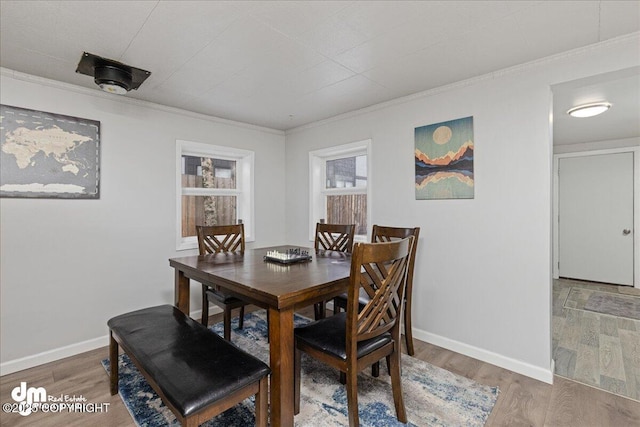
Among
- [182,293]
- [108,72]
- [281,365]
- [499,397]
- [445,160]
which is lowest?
[499,397]

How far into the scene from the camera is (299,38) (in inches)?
73.4

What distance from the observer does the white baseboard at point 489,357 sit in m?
2.16


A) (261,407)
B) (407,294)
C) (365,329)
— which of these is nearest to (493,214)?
(407,294)

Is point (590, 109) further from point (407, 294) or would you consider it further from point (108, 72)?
point (108, 72)

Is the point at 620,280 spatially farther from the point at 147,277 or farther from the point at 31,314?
the point at 31,314

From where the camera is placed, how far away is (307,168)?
13.0ft

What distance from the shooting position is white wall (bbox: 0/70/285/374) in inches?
92.5

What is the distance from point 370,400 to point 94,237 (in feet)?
8.50

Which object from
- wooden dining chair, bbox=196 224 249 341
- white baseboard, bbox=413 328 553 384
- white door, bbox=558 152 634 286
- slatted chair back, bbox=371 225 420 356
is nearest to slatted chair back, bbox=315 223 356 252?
slatted chair back, bbox=371 225 420 356

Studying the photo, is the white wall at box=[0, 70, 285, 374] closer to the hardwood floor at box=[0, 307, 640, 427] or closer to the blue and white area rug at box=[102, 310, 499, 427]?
the hardwood floor at box=[0, 307, 640, 427]

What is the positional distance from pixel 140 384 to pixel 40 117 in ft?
7.12

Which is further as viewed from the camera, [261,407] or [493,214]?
[493,214]

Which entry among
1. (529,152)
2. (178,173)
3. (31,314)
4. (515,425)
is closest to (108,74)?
(178,173)

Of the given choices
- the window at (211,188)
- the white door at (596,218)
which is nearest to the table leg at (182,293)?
the window at (211,188)
